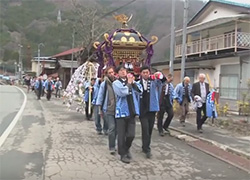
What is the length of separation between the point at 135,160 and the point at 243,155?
2.43 metres

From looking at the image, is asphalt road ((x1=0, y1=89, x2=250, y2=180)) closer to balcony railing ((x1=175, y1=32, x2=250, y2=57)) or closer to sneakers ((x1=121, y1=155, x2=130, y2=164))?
sneakers ((x1=121, y1=155, x2=130, y2=164))

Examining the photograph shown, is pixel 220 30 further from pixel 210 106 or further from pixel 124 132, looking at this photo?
pixel 124 132

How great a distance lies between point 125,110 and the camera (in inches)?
254

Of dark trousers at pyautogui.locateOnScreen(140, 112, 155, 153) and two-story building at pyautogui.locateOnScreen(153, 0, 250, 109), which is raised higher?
two-story building at pyautogui.locateOnScreen(153, 0, 250, 109)

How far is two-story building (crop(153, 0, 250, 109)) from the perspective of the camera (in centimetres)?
1911

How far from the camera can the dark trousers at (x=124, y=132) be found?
6.52 metres

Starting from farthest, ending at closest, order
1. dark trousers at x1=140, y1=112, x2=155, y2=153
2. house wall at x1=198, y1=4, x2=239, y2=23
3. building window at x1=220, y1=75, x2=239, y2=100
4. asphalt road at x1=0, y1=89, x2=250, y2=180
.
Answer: house wall at x1=198, y1=4, x2=239, y2=23
building window at x1=220, y1=75, x2=239, y2=100
dark trousers at x1=140, y1=112, x2=155, y2=153
asphalt road at x1=0, y1=89, x2=250, y2=180

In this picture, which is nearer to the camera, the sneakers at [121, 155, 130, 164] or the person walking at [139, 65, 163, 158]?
the sneakers at [121, 155, 130, 164]

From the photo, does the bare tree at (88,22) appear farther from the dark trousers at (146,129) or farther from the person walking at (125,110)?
the person walking at (125,110)

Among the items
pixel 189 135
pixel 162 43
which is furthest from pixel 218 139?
pixel 162 43

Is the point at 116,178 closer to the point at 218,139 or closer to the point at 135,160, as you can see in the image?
the point at 135,160

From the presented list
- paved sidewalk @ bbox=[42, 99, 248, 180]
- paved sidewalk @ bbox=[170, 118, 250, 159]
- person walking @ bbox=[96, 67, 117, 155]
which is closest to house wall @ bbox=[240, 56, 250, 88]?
paved sidewalk @ bbox=[170, 118, 250, 159]

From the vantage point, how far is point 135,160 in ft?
21.7

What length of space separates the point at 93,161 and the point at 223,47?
1806cm
